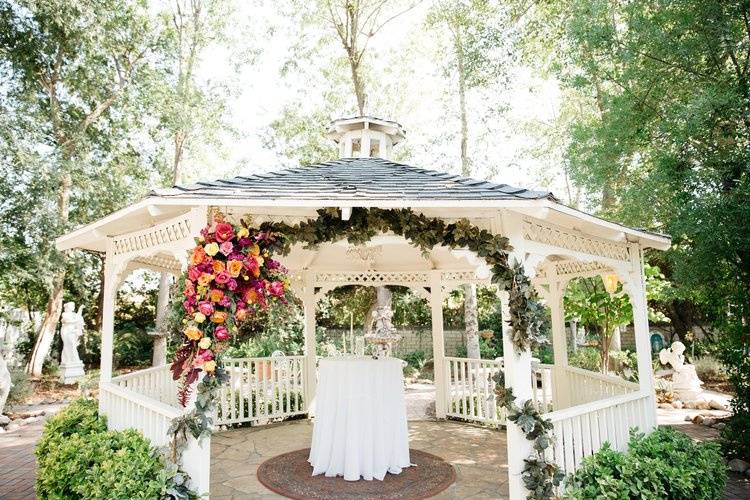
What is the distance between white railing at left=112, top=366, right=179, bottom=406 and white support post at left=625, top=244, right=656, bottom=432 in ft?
17.8

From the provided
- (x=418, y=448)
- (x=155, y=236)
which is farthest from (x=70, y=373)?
(x=418, y=448)

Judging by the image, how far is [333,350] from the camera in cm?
1471

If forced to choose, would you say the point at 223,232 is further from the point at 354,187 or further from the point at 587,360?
the point at 587,360

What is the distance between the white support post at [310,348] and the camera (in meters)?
7.94

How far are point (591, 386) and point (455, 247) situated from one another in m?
3.26

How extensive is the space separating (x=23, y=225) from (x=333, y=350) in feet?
27.4

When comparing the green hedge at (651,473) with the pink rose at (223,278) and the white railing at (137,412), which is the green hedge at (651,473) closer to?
the pink rose at (223,278)

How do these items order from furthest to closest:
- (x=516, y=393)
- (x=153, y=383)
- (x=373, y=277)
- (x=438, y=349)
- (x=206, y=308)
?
(x=438, y=349) < (x=373, y=277) < (x=153, y=383) < (x=516, y=393) < (x=206, y=308)

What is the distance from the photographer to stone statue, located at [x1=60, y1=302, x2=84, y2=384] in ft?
42.2

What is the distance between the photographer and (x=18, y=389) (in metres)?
9.38

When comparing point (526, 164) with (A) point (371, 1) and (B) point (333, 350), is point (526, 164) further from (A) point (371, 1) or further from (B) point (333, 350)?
(B) point (333, 350)

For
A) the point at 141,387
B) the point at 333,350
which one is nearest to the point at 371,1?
the point at 333,350

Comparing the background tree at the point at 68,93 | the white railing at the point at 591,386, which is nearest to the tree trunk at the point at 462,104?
the white railing at the point at 591,386

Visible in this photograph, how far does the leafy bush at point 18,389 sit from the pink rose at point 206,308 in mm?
7688
